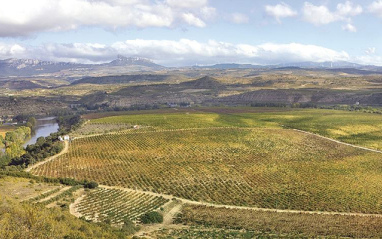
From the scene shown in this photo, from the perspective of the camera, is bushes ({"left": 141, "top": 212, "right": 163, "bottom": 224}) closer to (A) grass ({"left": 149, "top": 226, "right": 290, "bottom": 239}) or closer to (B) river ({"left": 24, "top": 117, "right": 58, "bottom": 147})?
(A) grass ({"left": 149, "top": 226, "right": 290, "bottom": 239})

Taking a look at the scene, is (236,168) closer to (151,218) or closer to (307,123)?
(151,218)

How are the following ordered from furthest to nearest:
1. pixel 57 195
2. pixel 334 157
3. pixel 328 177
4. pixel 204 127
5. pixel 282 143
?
1. pixel 204 127
2. pixel 282 143
3. pixel 334 157
4. pixel 328 177
5. pixel 57 195

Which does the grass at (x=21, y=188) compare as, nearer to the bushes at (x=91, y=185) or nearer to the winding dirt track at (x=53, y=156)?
the bushes at (x=91, y=185)

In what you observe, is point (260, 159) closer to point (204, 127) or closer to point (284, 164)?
point (284, 164)

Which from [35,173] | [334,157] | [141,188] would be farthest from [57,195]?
[334,157]

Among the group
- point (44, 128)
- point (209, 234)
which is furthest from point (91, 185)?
point (44, 128)
